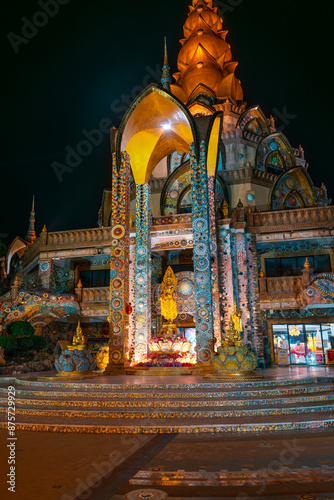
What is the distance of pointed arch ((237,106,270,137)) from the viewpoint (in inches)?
989

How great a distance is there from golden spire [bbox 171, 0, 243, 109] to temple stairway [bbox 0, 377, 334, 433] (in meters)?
21.9

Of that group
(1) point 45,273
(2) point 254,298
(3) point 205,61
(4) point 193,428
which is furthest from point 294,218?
(3) point 205,61

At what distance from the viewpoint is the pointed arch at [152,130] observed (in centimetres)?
1356

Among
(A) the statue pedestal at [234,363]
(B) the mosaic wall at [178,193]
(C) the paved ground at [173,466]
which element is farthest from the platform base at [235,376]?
(B) the mosaic wall at [178,193]

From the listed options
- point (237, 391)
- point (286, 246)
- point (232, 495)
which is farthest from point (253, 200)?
point (232, 495)

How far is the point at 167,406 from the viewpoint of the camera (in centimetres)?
665

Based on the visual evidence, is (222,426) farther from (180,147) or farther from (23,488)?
(180,147)

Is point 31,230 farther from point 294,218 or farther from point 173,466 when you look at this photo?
point 173,466

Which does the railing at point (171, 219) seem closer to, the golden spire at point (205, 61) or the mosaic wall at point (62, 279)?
the mosaic wall at point (62, 279)

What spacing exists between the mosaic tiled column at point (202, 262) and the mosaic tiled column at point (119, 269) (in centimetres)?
224

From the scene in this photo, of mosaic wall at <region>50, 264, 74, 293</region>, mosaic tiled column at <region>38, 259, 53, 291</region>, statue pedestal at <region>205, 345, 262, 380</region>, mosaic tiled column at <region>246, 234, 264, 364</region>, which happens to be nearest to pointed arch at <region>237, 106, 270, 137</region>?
mosaic tiled column at <region>246, 234, 264, 364</region>

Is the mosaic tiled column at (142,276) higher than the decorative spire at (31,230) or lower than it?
lower

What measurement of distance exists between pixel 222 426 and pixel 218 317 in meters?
9.64

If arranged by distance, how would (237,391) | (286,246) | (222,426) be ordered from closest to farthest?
(222,426), (237,391), (286,246)
